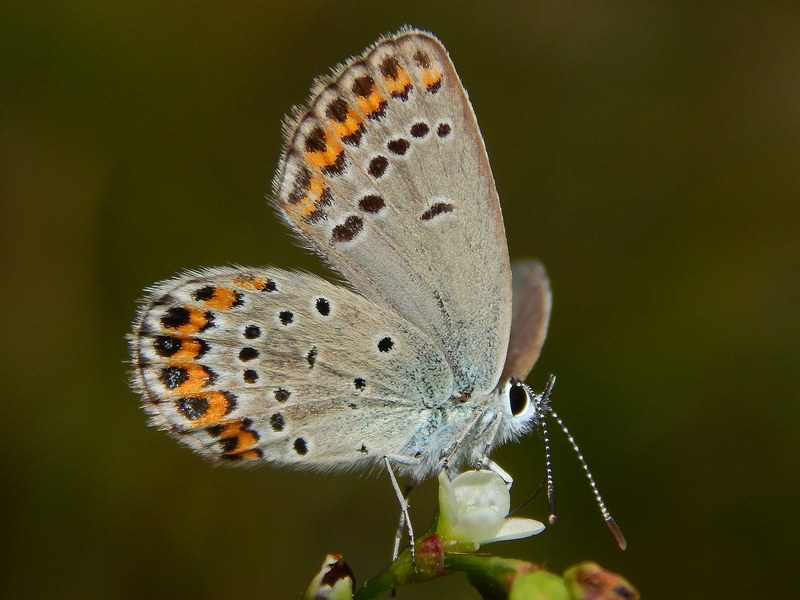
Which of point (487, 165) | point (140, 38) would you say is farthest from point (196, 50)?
point (487, 165)

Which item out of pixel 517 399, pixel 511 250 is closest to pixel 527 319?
pixel 517 399

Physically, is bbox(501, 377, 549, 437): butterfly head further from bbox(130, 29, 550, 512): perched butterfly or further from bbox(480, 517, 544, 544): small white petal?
bbox(480, 517, 544, 544): small white petal

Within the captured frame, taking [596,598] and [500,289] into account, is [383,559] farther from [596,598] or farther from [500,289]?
[596,598]

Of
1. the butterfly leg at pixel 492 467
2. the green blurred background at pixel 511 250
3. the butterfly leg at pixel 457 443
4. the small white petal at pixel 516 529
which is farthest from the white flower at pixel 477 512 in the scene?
the green blurred background at pixel 511 250

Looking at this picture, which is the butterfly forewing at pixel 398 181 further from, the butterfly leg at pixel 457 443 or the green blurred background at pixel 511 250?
the green blurred background at pixel 511 250

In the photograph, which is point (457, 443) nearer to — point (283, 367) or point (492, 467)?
point (492, 467)

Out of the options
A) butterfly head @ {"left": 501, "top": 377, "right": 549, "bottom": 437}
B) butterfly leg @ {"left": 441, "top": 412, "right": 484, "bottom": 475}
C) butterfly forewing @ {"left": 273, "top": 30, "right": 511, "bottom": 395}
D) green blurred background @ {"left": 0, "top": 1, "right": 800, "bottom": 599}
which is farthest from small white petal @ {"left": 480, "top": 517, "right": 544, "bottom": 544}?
green blurred background @ {"left": 0, "top": 1, "right": 800, "bottom": 599}
